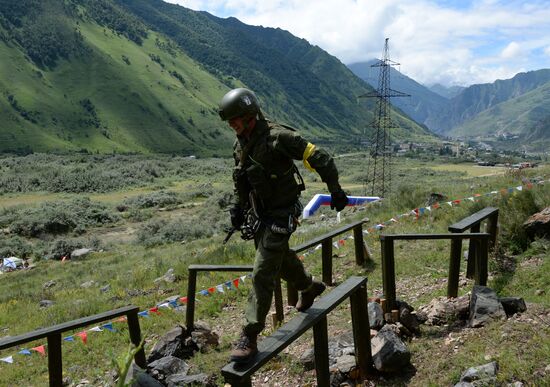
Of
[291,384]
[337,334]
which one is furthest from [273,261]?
[337,334]

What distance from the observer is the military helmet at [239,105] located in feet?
14.2

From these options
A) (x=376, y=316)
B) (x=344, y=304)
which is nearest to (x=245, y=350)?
(x=376, y=316)

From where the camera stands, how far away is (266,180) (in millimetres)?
4457

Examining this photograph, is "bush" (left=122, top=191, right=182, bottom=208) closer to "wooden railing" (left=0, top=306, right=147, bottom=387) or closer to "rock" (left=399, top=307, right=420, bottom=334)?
"wooden railing" (left=0, top=306, right=147, bottom=387)

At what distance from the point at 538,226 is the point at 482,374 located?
434 centimetres

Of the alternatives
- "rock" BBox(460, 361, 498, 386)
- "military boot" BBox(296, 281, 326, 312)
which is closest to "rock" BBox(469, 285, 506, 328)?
"rock" BBox(460, 361, 498, 386)

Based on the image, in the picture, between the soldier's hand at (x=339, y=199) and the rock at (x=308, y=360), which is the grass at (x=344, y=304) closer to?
the rock at (x=308, y=360)

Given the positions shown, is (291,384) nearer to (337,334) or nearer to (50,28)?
(337,334)

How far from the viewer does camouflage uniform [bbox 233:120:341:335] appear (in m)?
4.29

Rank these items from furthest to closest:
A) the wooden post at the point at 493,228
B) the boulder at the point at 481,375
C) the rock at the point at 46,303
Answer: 1. the rock at the point at 46,303
2. the wooden post at the point at 493,228
3. the boulder at the point at 481,375

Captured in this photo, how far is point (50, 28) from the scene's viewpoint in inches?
5753

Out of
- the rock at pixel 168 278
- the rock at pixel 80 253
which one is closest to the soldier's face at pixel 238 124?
the rock at pixel 168 278

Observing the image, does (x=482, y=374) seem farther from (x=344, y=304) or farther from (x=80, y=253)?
(x=80, y=253)

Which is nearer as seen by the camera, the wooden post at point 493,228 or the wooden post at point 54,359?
the wooden post at point 54,359
